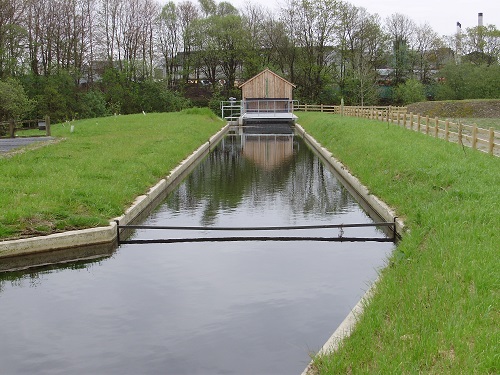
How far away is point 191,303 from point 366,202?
8.81m

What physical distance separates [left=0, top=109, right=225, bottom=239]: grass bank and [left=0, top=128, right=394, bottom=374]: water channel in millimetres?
1166

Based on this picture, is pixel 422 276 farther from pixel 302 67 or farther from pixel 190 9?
pixel 190 9

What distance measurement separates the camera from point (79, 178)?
16.0 meters

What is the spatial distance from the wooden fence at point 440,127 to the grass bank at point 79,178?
10.5 m

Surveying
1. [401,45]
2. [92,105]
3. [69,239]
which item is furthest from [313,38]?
[69,239]

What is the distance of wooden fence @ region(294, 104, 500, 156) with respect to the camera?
66.5ft

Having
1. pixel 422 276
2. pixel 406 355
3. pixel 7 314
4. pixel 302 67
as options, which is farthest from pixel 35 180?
pixel 302 67

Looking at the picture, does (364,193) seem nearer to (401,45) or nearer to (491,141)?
(491,141)

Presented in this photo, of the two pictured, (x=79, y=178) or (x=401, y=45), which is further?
(x=401, y=45)

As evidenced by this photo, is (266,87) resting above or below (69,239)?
above

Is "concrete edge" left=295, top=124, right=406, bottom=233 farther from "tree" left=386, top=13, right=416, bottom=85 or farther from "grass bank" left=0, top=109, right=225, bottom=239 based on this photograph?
Answer: "tree" left=386, top=13, right=416, bottom=85

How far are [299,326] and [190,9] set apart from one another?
74.9 metres

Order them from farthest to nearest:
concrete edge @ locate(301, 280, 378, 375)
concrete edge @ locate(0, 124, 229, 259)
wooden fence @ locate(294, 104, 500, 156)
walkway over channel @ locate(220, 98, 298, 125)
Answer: walkway over channel @ locate(220, 98, 298, 125), wooden fence @ locate(294, 104, 500, 156), concrete edge @ locate(0, 124, 229, 259), concrete edge @ locate(301, 280, 378, 375)

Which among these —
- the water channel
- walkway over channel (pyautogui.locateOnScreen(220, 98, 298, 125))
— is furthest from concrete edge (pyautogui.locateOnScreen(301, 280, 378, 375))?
walkway over channel (pyautogui.locateOnScreen(220, 98, 298, 125))
